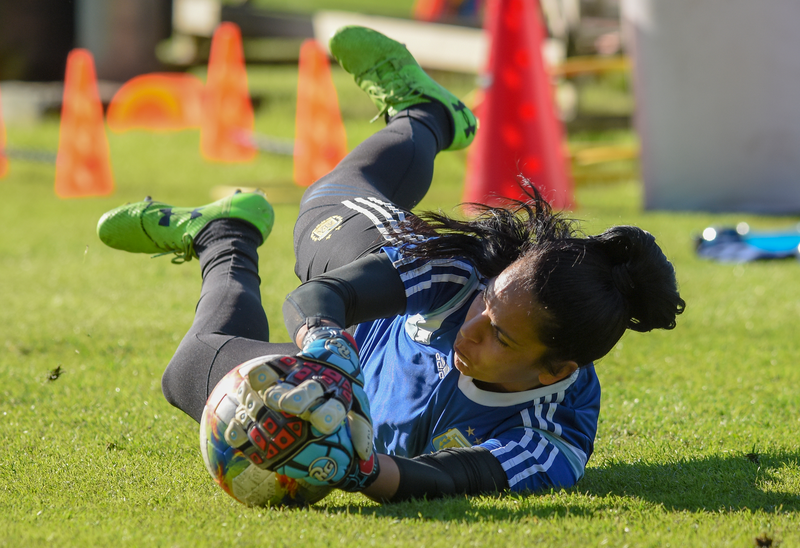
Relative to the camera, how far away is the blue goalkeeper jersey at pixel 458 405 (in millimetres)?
2537

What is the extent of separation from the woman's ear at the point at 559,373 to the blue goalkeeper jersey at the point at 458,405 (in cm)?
6

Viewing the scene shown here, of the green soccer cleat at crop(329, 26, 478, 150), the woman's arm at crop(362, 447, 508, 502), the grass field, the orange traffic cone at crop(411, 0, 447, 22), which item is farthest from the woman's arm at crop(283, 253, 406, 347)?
the orange traffic cone at crop(411, 0, 447, 22)

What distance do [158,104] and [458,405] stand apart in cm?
1022

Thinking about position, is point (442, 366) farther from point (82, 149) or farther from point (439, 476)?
point (82, 149)

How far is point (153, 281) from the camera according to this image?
18.4 feet

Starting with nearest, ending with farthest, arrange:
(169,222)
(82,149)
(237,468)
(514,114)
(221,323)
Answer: (237,468) → (221,323) → (169,222) → (514,114) → (82,149)

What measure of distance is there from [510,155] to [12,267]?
380 cm

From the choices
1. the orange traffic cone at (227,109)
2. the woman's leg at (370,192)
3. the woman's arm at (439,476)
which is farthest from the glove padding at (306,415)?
the orange traffic cone at (227,109)

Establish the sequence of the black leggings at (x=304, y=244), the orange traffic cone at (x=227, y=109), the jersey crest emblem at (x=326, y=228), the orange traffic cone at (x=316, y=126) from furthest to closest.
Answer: the orange traffic cone at (x=227, y=109)
the orange traffic cone at (x=316, y=126)
the jersey crest emblem at (x=326, y=228)
the black leggings at (x=304, y=244)

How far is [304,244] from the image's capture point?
3.09m

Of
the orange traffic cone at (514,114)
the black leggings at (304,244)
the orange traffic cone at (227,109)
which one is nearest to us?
the black leggings at (304,244)

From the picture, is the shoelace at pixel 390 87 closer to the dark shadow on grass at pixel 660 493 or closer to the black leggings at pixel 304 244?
the black leggings at pixel 304 244

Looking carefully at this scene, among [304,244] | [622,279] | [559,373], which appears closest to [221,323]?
[304,244]

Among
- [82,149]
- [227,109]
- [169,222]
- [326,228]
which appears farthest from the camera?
[227,109]
